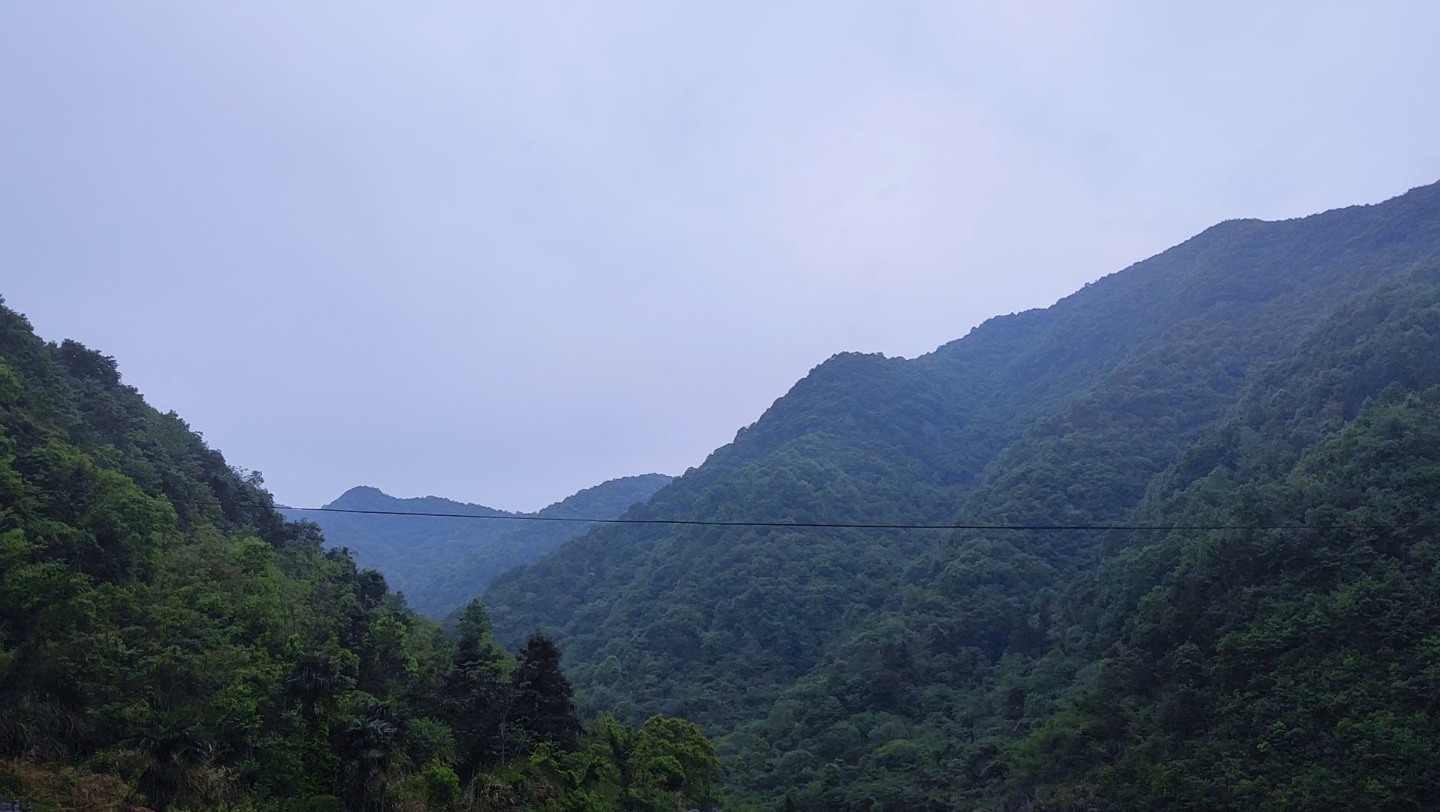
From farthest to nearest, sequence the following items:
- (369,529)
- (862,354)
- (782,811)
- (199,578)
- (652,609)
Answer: (369,529)
(862,354)
(652,609)
(782,811)
(199,578)

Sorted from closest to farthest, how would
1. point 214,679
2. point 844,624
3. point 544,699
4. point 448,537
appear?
point 214,679 → point 544,699 → point 844,624 → point 448,537

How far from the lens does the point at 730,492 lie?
56.8m

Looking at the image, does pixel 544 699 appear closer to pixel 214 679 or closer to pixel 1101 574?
pixel 214 679

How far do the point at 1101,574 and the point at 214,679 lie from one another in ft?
99.2

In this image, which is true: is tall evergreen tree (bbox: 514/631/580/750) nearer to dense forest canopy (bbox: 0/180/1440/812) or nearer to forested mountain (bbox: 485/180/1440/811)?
dense forest canopy (bbox: 0/180/1440/812)

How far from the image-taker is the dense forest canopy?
52.7 ft

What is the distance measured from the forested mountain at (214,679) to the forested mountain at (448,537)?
138ft

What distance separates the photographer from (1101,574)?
35.6m

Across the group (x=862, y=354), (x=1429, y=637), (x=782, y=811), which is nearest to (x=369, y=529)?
(x=862, y=354)

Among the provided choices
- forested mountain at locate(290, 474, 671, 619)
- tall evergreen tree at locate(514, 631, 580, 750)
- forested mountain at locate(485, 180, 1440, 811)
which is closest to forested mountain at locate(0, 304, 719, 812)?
tall evergreen tree at locate(514, 631, 580, 750)

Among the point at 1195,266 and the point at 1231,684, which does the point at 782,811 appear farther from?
the point at 1195,266

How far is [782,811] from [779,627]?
1546cm

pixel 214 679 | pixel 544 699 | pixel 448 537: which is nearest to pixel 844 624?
pixel 544 699

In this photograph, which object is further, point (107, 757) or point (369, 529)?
point (369, 529)
